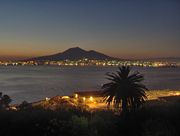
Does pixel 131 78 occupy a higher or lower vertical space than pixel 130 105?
higher

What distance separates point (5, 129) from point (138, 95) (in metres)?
9.10

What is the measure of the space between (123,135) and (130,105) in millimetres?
6254

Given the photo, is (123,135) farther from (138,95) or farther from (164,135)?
(138,95)

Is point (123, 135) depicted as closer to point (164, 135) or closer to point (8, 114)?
point (164, 135)

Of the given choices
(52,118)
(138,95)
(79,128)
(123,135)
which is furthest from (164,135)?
(138,95)

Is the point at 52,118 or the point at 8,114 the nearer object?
the point at 52,118

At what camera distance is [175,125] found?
1394cm

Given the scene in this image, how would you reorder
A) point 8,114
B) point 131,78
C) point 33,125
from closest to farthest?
point 33,125 → point 8,114 → point 131,78

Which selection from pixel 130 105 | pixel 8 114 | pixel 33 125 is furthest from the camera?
pixel 130 105

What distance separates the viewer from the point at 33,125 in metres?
13.4

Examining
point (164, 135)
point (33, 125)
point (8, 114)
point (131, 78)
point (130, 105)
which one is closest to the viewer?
point (164, 135)

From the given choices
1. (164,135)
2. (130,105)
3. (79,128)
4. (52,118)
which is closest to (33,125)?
(52,118)

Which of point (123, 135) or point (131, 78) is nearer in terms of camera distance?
point (123, 135)

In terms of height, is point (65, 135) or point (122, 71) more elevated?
point (122, 71)
